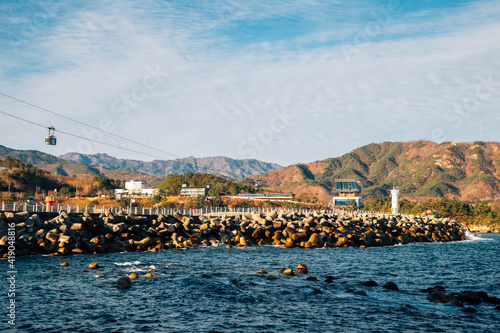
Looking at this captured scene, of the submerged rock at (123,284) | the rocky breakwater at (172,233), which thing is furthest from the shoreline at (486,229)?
the submerged rock at (123,284)

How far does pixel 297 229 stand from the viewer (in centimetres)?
5500

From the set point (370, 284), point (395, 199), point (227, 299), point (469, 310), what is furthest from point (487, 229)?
point (227, 299)

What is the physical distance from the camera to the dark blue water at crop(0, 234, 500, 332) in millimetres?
16344

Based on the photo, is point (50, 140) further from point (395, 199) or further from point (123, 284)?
point (395, 199)

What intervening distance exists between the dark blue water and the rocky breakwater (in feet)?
11.9

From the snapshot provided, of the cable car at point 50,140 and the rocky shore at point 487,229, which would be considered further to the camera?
the rocky shore at point 487,229

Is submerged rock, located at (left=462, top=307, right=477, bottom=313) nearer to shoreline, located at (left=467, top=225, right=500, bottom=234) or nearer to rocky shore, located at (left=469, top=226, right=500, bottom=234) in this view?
shoreline, located at (left=467, top=225, right=500, bottom=234)

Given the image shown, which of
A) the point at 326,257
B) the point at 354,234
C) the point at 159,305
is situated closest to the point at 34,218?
the point at 159,305

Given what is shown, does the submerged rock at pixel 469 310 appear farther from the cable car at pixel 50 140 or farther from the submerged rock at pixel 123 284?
the cable car at pixel 50 140

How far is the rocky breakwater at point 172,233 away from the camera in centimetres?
3619

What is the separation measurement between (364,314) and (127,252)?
28066mm

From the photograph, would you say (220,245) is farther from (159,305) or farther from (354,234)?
(159,305)

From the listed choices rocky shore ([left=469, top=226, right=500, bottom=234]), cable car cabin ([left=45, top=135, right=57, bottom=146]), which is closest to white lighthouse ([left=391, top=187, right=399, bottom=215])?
rocky shore ([left=469, top=226, right=500, bottom=234])

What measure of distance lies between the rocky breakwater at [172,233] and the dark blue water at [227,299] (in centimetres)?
363
